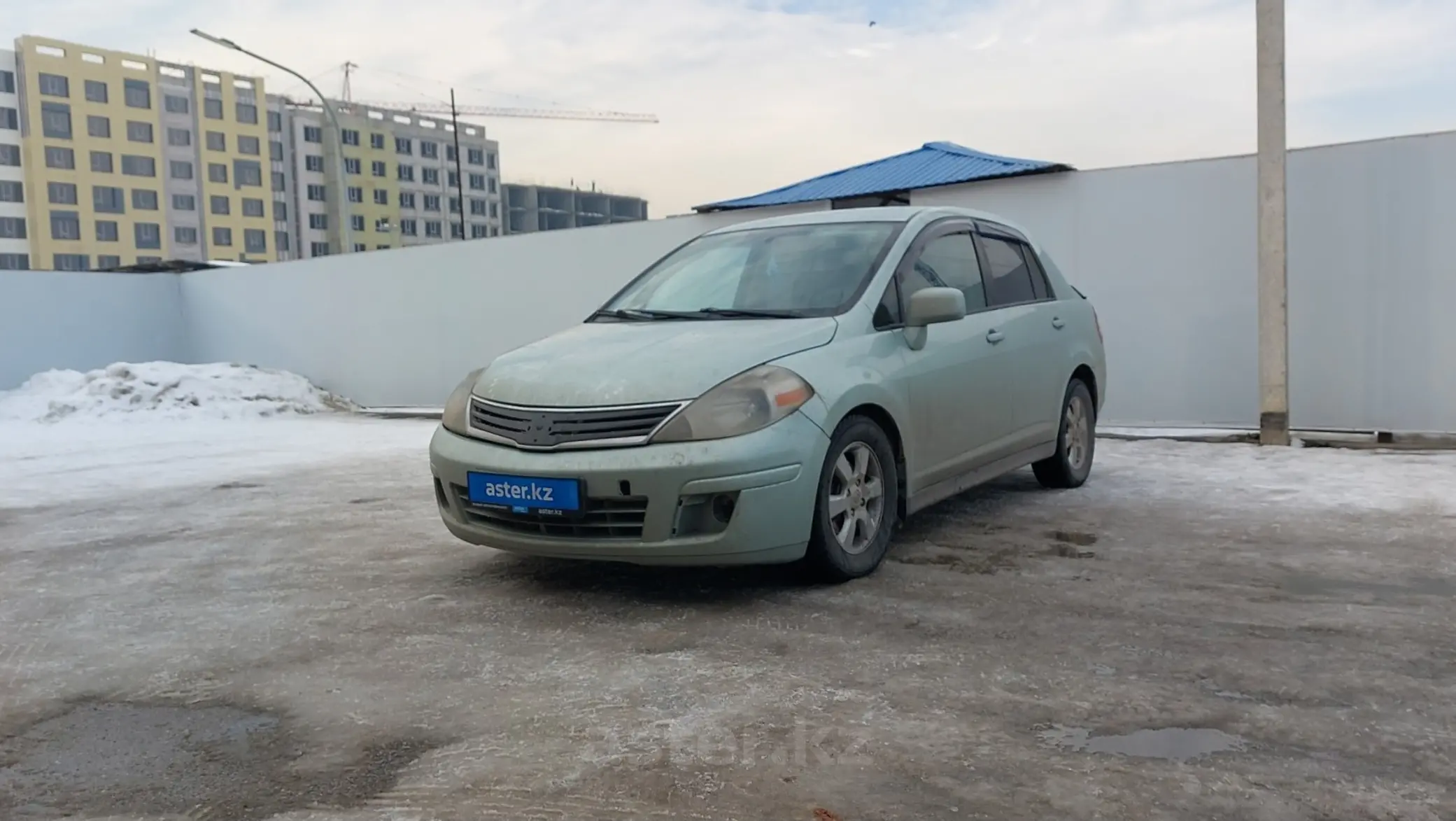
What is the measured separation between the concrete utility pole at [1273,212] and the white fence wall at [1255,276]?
64 centimetres

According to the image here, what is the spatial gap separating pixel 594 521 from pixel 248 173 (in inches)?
3755

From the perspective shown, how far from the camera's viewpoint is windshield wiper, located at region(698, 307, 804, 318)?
16.1 ft

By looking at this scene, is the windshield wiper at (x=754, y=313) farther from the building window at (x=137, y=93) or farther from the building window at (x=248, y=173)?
the building window at (x=248, y=173)

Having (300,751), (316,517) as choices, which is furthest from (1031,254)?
(300,751)

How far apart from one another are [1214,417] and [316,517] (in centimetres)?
718

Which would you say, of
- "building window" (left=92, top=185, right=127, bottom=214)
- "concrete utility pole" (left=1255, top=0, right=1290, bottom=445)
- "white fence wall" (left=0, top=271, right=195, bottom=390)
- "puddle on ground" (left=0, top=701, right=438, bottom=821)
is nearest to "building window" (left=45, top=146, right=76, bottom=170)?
"building window" (left=92, top=185, right=127, bottom=214)

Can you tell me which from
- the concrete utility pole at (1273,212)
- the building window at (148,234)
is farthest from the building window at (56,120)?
the concrete utility pole at (1273,212)

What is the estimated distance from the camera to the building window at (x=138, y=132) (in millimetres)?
83688

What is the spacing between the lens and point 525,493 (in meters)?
4.22

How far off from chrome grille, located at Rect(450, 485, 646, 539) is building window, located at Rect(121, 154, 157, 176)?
92.1 meters

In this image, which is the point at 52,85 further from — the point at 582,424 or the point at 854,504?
the point at 854,504

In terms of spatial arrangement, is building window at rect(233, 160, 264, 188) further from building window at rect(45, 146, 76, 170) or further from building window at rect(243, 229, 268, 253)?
building window at rect(45, 146, 76, 170)

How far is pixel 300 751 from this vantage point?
9.82ft

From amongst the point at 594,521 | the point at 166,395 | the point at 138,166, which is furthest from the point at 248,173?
the point at 594,521
